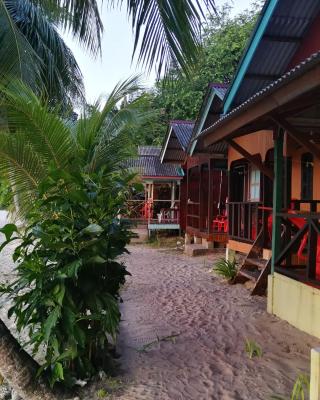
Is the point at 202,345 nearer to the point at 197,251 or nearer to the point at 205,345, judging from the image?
the point at 205,345

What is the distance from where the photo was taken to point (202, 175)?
14172 millimetres

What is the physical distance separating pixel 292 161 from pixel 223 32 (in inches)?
675

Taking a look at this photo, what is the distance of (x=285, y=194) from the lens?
7.20 m

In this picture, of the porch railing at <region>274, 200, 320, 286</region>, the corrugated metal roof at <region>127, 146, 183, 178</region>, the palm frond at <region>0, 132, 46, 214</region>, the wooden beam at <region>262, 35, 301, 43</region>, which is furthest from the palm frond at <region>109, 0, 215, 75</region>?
the corrugated metal roof at <region>127, 146, 183, 178</region>

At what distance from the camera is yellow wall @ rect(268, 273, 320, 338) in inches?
204

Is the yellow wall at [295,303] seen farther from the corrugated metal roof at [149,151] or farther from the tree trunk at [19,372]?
the corrugated metal roof at [149,151]

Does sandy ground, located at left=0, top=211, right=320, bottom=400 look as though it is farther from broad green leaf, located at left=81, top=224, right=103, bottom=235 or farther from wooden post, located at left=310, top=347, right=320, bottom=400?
wooden post, located at left=310, top=347, right=320, bottom=400

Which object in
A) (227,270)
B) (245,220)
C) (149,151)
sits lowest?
(227,270)

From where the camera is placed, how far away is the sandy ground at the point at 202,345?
388 cm

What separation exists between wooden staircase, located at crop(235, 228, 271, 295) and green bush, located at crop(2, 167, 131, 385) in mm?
3693

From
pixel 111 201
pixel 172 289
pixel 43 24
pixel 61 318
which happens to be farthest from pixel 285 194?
pixel 43 24

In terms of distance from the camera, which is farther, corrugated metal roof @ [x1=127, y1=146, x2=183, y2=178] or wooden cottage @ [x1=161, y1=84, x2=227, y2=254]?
corrugated metal roof @ [x1=127, y1=146, x2=183, y2=178]

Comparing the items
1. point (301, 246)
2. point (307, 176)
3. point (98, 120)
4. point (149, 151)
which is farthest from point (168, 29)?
point (149, 151)

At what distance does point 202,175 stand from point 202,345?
9.53 meters
